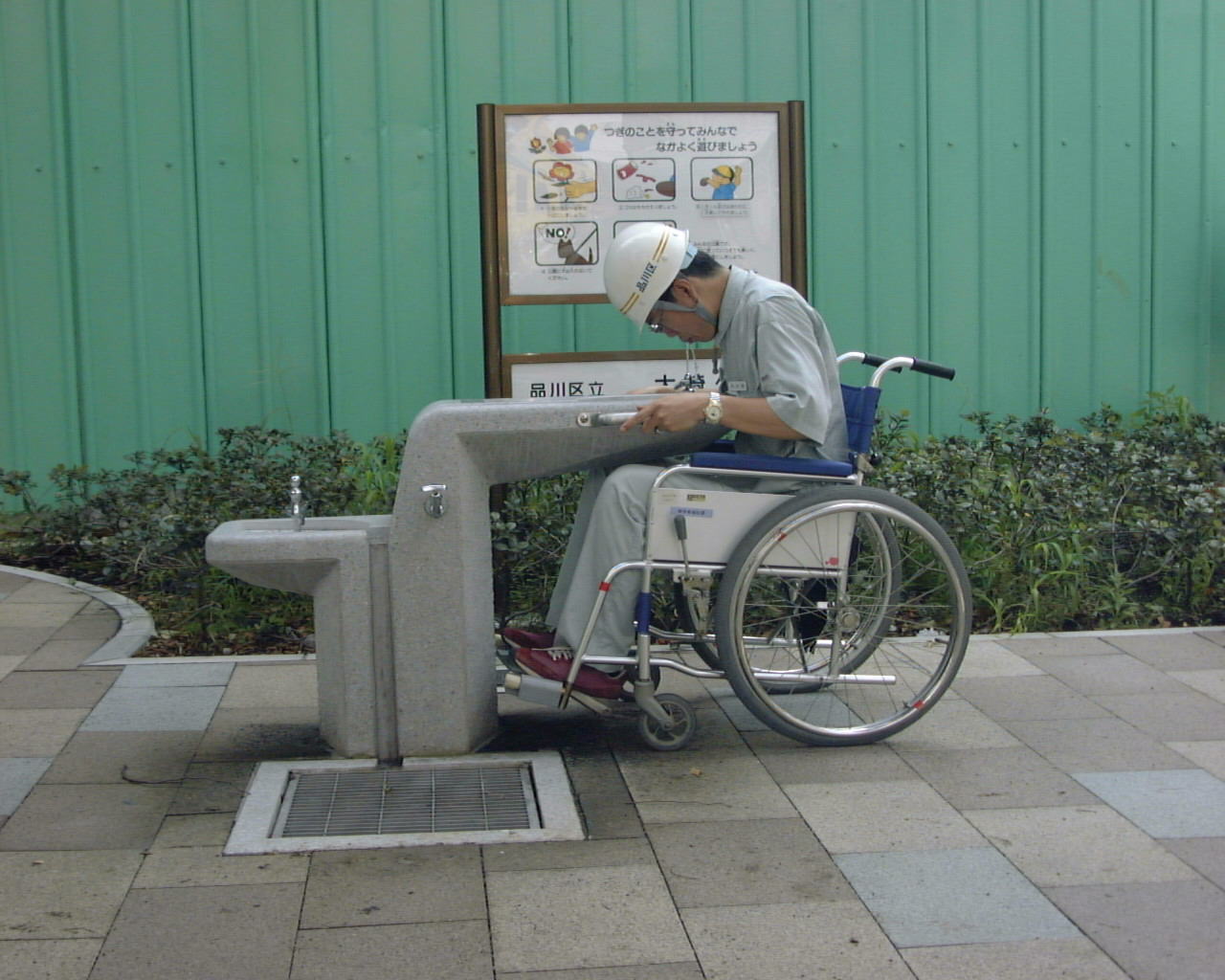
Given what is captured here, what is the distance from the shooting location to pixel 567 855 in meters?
3.90

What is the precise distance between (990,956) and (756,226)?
11.2ft

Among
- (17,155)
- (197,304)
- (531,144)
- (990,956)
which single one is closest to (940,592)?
(531,144)

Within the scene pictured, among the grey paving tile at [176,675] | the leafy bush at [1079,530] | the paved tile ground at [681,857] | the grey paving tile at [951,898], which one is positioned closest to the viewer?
the paved tile ground at [681,857]

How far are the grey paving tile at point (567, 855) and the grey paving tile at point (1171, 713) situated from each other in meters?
1.87

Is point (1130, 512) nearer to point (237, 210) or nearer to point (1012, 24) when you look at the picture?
point (1012, 24)

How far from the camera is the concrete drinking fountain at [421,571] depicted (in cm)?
446

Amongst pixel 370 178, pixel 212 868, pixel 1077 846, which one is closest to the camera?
pixel 212 868

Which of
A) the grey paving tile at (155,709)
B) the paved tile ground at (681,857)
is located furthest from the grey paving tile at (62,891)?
the grey paving tile at (155,709)

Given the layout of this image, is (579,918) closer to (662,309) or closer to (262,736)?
(262,736)

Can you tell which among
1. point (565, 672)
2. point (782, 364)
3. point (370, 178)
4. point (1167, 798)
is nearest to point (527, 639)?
point (565, 672)

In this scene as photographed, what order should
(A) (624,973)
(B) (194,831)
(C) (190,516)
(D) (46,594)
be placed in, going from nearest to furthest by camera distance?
(A) (624,973), (B) (194,831), (C) (190,516), (D) (46,594)

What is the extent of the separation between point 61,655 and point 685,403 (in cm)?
274

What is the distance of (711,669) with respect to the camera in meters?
4.92

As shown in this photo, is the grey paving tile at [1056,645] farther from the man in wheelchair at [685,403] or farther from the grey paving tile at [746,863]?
the grey paving tile at [746,863]
